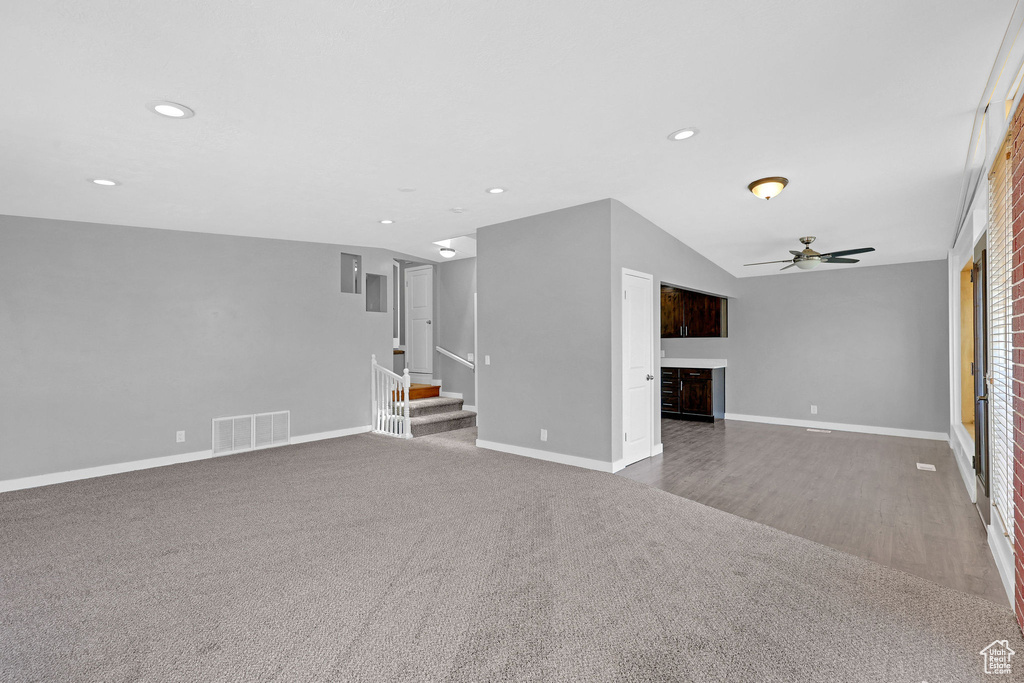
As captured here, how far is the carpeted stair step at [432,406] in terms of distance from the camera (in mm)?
7287

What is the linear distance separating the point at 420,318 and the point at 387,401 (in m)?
2.41

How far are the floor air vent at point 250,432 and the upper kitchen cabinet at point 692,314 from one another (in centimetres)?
619

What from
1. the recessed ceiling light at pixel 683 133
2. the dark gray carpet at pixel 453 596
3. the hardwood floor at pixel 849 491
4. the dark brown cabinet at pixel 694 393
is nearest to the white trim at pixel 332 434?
the dark gray carpet at pixel 453 596

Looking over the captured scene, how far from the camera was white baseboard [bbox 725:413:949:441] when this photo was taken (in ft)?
21.7

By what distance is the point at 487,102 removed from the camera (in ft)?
9.07

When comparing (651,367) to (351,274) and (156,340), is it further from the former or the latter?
(156,340)

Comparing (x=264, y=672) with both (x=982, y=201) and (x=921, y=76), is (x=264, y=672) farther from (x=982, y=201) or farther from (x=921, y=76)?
(x=982, y=201)

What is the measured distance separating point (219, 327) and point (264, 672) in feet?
15.6

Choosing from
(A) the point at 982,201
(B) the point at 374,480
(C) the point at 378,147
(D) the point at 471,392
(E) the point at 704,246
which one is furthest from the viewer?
(D) the point at 471,392

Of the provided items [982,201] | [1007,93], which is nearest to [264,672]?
[1007,93]

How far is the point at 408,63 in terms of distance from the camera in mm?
2367

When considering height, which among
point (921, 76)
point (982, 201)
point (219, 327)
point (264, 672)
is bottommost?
point (264, 672)

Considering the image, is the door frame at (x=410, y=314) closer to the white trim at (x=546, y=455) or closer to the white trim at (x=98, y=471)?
the white trim at (x=546, y=455)

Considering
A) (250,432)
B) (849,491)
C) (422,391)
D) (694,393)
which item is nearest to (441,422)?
(422,391)
